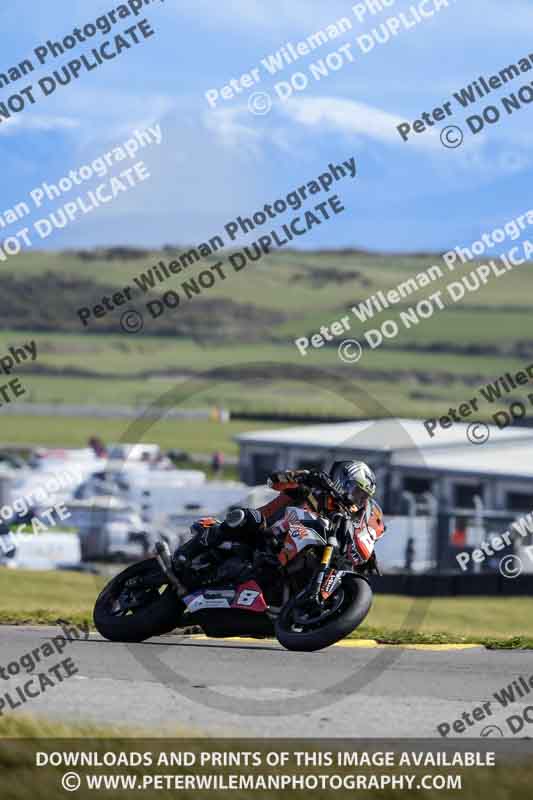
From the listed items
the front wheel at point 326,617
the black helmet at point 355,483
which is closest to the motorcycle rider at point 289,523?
the black helmet at point 355,483

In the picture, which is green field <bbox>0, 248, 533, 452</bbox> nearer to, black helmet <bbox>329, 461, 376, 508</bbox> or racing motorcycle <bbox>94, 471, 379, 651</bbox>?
racing motorcycle <bbox>94, 471, 379, 651</bbox>

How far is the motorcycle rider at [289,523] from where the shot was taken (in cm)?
1176

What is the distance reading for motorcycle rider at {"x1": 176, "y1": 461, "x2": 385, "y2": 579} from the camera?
11758 millimetres

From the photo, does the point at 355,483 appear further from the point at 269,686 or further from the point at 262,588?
the point at 269,686

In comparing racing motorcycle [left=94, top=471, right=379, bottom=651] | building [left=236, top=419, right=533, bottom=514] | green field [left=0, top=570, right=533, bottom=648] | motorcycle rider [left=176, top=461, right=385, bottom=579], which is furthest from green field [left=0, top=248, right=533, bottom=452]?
motorcycle rider [left=176, top=461, right=385, bottom=579]

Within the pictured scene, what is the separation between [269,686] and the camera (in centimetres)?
1050

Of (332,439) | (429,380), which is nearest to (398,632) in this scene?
(332,439)

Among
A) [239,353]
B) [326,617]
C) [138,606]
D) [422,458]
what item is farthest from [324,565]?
[239,353]

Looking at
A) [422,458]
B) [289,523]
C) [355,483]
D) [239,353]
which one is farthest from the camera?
[239,353]

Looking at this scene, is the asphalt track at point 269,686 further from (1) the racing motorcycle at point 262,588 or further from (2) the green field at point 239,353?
(2) the green field at point 239,353

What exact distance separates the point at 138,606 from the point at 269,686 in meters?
2.01

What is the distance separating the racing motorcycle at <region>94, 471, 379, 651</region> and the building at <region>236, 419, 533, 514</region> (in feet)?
77.2

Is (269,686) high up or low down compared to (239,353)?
up

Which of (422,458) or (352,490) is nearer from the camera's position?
(352,490)
